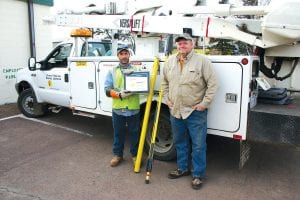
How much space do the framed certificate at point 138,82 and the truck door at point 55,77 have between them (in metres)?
2.48

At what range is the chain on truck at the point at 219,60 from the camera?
4215mm

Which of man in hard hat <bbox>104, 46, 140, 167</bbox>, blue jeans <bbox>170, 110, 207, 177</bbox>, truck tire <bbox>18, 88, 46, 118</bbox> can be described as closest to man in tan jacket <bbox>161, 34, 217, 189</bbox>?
blue jeans <bbox>170, 110, 207, 177</bbox>

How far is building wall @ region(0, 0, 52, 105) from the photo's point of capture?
10.1m

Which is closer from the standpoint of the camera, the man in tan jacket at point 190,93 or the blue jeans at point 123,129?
the man in tan jacket at point 190,93

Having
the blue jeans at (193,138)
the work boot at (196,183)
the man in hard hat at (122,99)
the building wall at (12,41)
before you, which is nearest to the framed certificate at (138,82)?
the man in hard hat at (122,99)

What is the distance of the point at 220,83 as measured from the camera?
445 cm

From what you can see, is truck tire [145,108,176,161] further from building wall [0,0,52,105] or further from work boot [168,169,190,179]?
building wall [0,0,52,105]

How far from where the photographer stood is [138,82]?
4.79 metres

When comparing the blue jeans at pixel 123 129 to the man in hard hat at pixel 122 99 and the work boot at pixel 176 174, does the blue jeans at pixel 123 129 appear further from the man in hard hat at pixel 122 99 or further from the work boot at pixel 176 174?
the work boot at pixel 176 174

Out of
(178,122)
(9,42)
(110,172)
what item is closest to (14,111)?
(9,42)

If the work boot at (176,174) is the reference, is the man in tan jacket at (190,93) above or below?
above

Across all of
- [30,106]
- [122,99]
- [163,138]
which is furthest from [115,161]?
[30,106]

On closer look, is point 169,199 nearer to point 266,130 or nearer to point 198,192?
point 198,192

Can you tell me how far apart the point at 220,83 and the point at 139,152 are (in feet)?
5.06
